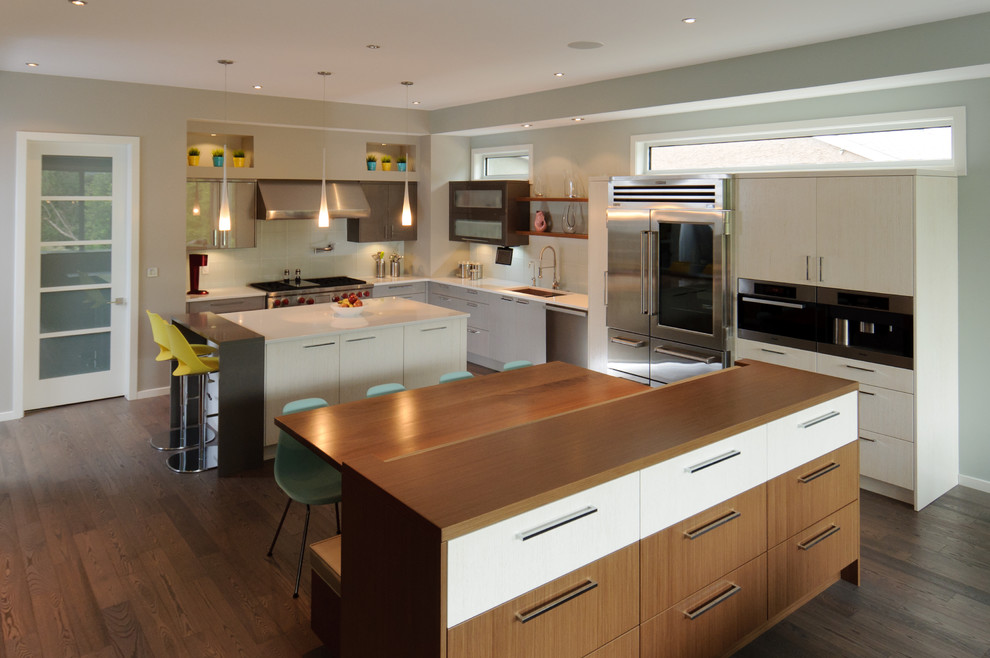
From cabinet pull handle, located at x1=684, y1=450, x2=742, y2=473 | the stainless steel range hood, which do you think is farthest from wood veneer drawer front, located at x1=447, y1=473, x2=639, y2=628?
the stainless steel range hood

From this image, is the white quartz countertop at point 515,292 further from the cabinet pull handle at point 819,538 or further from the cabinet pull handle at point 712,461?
the cabinet pull handle at point 712,461

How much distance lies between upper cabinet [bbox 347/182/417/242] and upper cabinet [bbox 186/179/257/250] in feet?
4.13

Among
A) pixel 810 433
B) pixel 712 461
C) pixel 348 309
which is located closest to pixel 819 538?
pixel 810 433

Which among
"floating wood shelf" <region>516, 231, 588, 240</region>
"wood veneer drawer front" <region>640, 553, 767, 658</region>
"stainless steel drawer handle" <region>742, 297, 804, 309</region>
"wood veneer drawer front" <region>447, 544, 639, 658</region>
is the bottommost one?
"wood veneer drawer front" <region>640, 553, 767, 658</region>

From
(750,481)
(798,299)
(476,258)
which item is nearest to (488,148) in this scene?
(476,258)

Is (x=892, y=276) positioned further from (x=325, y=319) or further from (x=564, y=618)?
(x=325, y=319)

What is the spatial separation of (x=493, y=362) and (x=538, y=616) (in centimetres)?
A: 591

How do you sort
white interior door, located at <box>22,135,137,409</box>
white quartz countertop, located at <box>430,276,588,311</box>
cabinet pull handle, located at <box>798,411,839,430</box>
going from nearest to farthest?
cabinet pull handle, located at <box>798,411,839,430</box> < white interior door, located at <box>22,135,137,409</box> < white quartz countertop, located at <box>430,276,588,311</box>

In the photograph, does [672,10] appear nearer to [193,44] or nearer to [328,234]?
[193,44]

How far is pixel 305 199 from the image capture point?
7578 millimetres

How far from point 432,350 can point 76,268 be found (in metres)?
3.26

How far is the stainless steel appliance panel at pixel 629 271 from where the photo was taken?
5.70 meters

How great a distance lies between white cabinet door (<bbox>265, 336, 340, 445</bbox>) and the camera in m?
4.89

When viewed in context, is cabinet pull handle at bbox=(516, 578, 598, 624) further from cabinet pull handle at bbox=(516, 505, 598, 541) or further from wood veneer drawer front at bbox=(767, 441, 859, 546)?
wood veneer drawer front at bbox=(767, 441, 859, 546)
